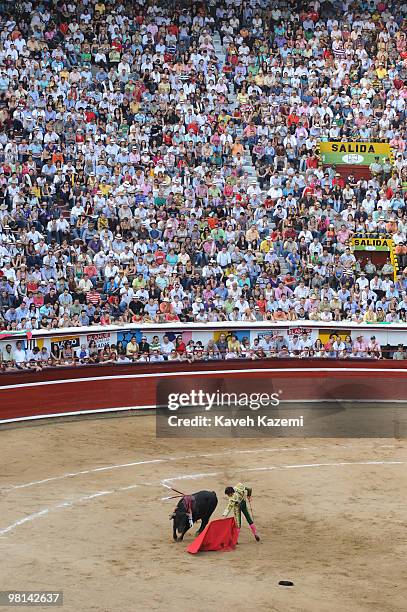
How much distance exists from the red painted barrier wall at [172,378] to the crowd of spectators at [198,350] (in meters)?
0.25

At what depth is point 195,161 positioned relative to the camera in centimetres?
3300

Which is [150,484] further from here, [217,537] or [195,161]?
[195,161]

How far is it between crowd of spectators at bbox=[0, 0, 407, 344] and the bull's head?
9.55 metres

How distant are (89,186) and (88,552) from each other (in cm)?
1507

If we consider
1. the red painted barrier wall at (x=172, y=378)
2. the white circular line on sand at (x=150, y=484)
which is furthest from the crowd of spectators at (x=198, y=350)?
the white circular line on sand at (x=150, y=484)

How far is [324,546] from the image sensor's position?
17.9 meters

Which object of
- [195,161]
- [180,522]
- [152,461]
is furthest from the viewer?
[195,161]

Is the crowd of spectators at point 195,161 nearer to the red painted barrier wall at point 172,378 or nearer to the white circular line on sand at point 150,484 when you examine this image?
the red painted barrier wall at point 172,378

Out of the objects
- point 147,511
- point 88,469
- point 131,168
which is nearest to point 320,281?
point 131,168

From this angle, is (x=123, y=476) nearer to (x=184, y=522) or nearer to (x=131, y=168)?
(x=184, y=522)

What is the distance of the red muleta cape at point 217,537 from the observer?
1749cm

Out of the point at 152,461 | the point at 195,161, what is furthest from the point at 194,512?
the point at 195,161

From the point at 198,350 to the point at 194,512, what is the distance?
34.9ft

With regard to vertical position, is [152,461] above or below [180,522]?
above
